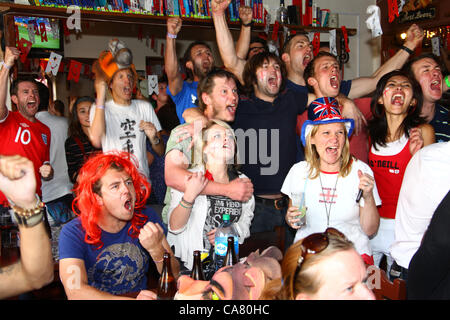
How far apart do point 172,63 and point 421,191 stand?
6.45 feet

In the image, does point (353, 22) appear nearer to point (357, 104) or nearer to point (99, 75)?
point (357, 104)

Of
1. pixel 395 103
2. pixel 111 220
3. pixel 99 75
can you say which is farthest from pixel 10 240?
pixel 395 103

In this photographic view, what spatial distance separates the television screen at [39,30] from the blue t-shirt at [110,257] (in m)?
3.01

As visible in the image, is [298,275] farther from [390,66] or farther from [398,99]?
[390,66]

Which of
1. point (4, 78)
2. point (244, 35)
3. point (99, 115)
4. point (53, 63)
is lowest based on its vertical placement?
point (99, 115)

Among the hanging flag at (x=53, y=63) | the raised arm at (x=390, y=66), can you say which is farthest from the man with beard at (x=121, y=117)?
the raised arm at (x=390, y=66)

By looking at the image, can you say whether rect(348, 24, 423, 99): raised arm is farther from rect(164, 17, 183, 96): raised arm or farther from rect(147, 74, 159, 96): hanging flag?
rect(147, 74, 159, 96): hanging flag

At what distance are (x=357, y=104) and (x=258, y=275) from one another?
2.09 meters

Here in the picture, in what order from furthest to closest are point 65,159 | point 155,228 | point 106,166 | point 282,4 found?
point 282,4 < point 65,159 < point 106,166 < point 155,228

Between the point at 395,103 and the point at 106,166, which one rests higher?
the point at 395,103

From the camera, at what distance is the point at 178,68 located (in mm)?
3016

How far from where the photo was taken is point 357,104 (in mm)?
2939

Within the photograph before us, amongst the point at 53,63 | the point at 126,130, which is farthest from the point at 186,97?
the point at 53,63

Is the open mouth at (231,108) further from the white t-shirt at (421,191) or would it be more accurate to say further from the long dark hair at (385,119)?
the white t-shirt at (421,191)
